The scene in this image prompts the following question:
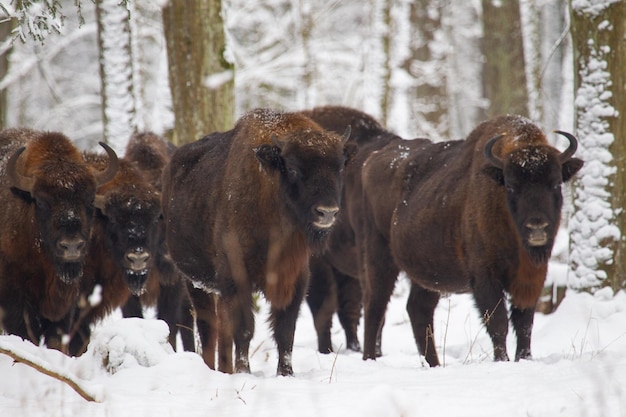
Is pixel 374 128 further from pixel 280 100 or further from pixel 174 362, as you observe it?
pixel 280 100

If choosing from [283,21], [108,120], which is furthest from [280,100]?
[108,120]

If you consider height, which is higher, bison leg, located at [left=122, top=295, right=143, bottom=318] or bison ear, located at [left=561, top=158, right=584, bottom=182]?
bison ear, located at [left=561, top=158, right=584, bottom=182]

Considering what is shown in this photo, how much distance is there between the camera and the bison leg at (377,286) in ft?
27.6

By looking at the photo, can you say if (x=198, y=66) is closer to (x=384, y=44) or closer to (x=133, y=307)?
(x=133, y=307)

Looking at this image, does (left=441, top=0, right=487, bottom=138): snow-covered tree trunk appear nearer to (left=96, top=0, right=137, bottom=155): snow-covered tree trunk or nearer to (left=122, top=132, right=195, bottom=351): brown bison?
(left=96, top=0, right=137, bottom=155): snow-covered tree trunk

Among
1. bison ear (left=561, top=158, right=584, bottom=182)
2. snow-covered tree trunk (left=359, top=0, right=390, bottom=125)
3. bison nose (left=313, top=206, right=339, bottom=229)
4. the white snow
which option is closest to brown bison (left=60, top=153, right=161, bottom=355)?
bison nose (left=313, top=206, right=339, bottom=229)

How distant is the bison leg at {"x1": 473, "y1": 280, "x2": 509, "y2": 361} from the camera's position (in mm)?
6652

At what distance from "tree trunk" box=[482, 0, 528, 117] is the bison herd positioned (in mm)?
8983

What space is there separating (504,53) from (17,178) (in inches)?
491

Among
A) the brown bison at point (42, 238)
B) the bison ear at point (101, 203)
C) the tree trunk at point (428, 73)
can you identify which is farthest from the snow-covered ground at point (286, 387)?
the tree trunk at point (428, 73)

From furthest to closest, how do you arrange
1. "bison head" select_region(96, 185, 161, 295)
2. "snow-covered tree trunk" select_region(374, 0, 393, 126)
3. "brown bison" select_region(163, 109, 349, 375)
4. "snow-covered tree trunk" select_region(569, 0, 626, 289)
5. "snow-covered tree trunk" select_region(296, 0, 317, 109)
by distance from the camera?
1. "snow-covered tree trunk" select_region(296, 0, 317, 109)
2. "snow-covered tree trunk" select_region(374, 0, 393, 126)
3. "snow-covered tree trunk" select_region(569, 0, 626, 289)
4. "bison head" select_region(96, 185, 161, 295)
5. "brown bison" select_region(163, 109, 349, 375)

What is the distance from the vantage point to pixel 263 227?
6.51 metres

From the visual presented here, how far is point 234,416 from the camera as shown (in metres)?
4.27

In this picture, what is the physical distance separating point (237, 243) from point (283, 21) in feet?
59.2
